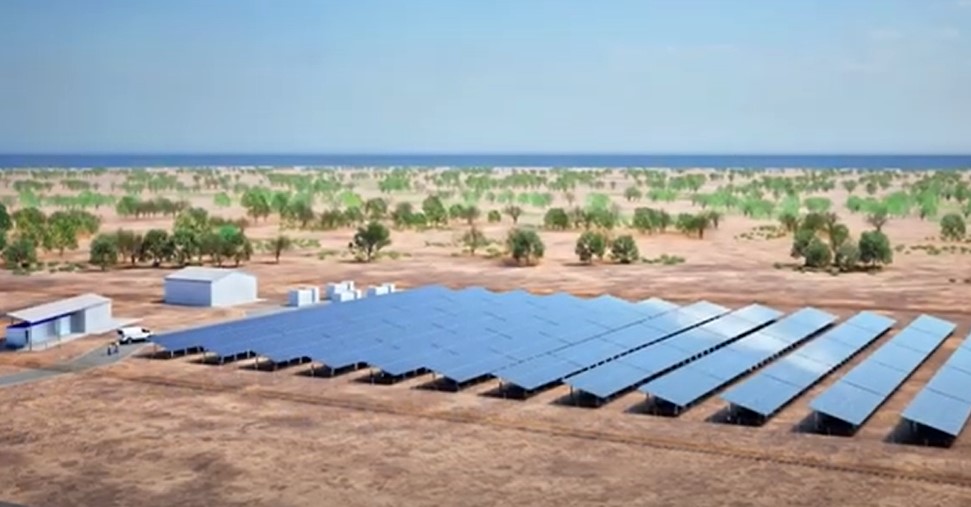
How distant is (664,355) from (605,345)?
7.88 ft

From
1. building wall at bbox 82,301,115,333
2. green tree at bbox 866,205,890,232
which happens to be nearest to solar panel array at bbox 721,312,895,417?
building wall at bbox 82,301,115,333

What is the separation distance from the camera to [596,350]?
37.8 m

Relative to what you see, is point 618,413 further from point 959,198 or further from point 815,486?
point 959,198

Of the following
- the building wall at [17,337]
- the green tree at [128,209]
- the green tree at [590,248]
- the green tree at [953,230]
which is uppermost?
the green tree at [953,230]

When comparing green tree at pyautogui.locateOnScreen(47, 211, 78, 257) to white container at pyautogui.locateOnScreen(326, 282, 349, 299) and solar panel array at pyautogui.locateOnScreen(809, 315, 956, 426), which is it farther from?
solar panel array at pyautogui.locateOnScreen(809, 315, 956, 426)

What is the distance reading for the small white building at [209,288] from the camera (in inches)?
2127

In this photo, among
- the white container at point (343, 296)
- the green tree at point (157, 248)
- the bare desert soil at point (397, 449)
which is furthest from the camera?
the green tree at point (157, 248)

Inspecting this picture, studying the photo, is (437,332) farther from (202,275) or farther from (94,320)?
(202,275)

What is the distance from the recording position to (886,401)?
32.9 metres

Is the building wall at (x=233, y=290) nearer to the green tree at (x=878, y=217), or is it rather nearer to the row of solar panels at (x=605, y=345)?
the row of solar panels at (x=605, y=345)

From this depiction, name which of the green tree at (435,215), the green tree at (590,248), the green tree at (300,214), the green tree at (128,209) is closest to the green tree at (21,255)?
the green tree at (300,214)

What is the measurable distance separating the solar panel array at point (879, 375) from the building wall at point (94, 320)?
2974 centimetres

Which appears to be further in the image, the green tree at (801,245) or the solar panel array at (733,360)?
the green tree at (801,245)

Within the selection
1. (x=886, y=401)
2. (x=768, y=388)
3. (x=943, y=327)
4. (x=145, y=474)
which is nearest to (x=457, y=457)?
(x=145, y=474)
